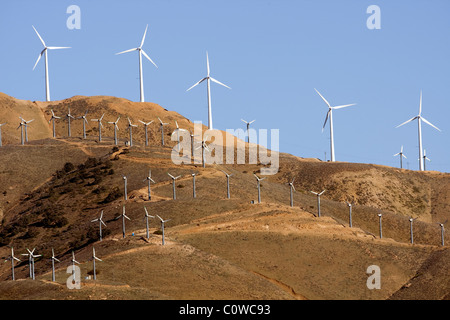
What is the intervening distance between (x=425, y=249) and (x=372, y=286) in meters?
23.4

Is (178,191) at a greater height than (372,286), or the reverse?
(178,191)

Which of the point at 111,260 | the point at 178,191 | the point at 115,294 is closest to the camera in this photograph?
the point at 115,294

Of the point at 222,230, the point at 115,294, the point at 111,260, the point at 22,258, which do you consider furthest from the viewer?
the point at 22,258

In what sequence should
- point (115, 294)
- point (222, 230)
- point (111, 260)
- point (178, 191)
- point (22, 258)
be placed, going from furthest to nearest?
point (178, 191)
point (22, 258)
point (222, 230)
point (111, 260)
point (115, 294)

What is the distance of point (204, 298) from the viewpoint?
455 ft

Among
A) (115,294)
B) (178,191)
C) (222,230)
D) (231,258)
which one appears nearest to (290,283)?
(231,258)

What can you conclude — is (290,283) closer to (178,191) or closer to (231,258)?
A: (231,258)

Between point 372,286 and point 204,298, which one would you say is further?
point 372,286

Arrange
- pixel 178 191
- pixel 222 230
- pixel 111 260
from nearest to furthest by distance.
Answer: pixel 111 260
pixel 222 230
pixel 178 191

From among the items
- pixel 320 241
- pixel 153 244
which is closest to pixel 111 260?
pixel 153 244

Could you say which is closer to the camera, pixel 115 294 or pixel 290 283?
pixel 115 294

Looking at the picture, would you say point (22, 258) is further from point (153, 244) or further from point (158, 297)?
point (158, 297)
